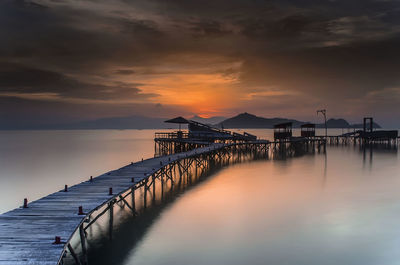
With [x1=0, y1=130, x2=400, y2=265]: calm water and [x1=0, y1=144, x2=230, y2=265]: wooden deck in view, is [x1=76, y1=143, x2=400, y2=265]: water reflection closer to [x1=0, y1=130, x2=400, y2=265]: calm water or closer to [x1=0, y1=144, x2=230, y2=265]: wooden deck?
[x1=0, y1=130, x2=400, y2=265]: calm water

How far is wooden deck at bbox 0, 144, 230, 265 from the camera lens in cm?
691

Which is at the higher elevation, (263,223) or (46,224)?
(46,224)

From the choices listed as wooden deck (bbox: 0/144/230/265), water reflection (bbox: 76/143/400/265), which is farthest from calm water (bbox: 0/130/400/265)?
wooden deck (bbox: 0/144/230/265)

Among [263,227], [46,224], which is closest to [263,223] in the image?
[263,227]

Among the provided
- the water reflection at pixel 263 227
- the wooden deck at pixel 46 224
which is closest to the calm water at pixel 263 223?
the water reflection at pixel 263 227

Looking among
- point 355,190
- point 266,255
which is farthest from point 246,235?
point 355,190

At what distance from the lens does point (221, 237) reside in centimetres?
1242

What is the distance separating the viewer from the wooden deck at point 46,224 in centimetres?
691

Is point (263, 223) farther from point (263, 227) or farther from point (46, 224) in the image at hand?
point (46, 224)

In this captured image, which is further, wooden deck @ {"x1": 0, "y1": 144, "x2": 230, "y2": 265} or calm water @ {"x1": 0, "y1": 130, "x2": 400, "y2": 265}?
calm water @ {"x1": 0, "y1": 130, "x2": 400, "y2": 265}

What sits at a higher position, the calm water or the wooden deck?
the wooden deck

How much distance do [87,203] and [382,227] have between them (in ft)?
38.0

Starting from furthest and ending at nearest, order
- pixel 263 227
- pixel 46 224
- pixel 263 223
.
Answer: pixel 263 223
pixel 263 227
pixel 46 224

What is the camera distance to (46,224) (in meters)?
8.78
